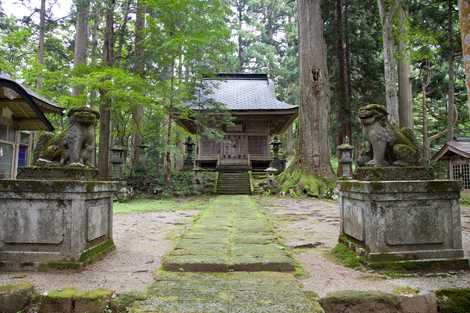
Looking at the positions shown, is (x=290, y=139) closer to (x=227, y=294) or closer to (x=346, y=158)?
(x=346, y=158)

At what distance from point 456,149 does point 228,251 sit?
1434 cm

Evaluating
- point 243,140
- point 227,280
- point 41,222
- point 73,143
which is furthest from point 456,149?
point 41,222

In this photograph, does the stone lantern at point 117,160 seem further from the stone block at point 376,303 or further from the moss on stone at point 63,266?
the stone block at point 376,303

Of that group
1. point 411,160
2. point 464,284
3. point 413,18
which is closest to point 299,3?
point 413,18

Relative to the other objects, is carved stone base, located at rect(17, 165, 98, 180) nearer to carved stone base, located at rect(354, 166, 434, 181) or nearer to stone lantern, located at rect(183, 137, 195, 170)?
carved stone base, located at rect(354, 166, 434, 181)

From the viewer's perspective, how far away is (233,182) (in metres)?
14.8

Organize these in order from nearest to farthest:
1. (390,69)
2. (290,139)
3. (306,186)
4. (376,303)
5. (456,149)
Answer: (376,303)
(390,69)
(306,186)
(456,149)
(290,139)

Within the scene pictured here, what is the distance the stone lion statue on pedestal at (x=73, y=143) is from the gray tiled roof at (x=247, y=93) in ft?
34.5

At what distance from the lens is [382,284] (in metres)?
2.48

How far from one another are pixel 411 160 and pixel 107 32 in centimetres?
1276

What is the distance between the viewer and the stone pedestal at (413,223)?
2.89m

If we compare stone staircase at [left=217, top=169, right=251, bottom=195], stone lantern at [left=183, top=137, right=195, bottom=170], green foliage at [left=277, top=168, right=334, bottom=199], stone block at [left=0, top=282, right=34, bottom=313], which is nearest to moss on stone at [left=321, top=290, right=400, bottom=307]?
→ stone block at [left=0, top=282, right=34, bottom=313]

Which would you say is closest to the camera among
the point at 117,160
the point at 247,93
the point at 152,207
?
the point at 152,207

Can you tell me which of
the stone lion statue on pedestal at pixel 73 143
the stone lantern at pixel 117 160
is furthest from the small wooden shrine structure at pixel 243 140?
the stone lion statue on pedestal at pixel 73 143
